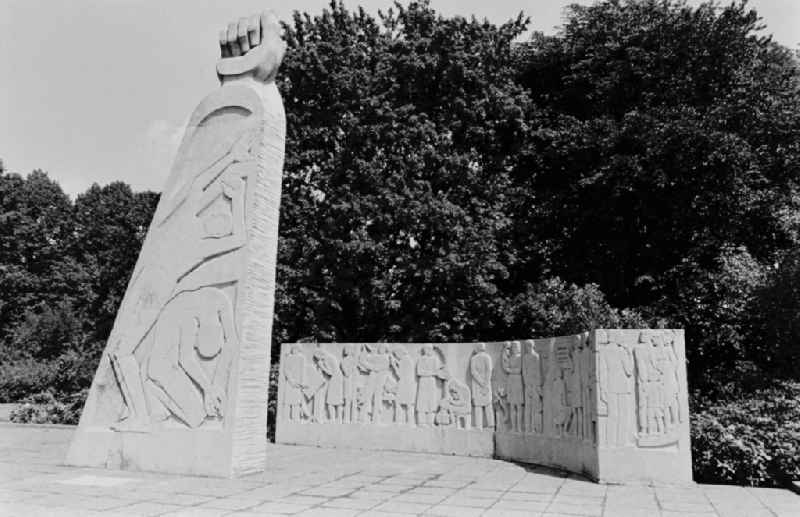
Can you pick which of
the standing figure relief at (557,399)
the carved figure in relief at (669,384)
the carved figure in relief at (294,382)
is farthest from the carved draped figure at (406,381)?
the carved figure in relief at (669,384)

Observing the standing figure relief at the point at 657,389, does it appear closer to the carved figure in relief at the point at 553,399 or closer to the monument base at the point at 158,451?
the carved figure in relief at the point at 553,399

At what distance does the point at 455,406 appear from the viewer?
11.1 metres

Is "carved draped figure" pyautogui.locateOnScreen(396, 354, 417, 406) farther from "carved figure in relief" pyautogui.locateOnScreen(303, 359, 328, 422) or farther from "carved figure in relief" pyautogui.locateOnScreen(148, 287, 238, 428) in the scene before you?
"carved figure in relief" pyautogui.locateOnScreen(148, 287, 238, 428)

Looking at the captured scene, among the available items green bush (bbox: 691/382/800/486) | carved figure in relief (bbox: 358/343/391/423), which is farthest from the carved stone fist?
green bush (bbox: 691/382/800/486)

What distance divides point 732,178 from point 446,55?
325 inches

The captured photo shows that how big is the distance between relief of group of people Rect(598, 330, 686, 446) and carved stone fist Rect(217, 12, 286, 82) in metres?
5.99

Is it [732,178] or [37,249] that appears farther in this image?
[37,249]

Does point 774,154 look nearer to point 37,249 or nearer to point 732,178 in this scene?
point 732,178

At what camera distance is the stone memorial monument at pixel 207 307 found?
8047mm

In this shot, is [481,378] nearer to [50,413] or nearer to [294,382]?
[294,382]

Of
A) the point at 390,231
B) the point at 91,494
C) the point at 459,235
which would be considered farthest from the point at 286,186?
the point at 91,494

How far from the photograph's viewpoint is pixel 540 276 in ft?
59.7

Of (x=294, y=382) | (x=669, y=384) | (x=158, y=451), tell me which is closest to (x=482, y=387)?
(x=669, y=384)

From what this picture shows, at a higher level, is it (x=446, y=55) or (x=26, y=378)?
(x=446, y=55)
